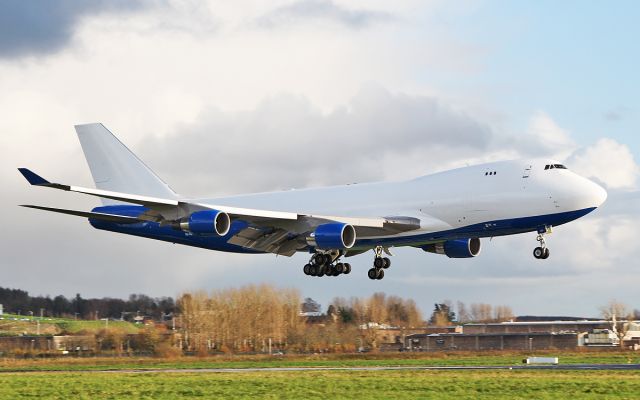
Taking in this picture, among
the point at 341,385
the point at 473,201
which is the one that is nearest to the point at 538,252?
the point at 473,201

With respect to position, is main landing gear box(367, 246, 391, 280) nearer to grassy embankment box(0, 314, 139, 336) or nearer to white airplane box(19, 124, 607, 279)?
white airplane box(19, 124, 607, 279)

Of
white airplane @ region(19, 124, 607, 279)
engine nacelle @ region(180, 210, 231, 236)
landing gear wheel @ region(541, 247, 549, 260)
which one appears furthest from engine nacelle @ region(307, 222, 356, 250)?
landing gear wheel @ region(541, 247, 549, 260)

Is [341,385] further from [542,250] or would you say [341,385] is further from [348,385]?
[542,250]

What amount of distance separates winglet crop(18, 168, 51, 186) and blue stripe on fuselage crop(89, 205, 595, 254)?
34.5ft

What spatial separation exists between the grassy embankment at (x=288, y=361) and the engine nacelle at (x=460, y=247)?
718cm

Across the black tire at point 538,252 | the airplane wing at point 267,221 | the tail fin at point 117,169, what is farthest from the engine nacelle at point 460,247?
the tail fin at point 117,169

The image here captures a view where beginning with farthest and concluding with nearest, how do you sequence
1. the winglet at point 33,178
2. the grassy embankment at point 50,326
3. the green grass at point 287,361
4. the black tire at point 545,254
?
1. the grassy embankment at point 50,326
2. the green grass at point 287,361
3. the black tire at point 545,254
4. the winglet at point 33,178

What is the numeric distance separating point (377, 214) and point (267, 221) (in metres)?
5.99

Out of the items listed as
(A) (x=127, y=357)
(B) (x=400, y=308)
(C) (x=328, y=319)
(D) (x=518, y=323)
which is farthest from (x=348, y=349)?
(D) (x=518, y=323)

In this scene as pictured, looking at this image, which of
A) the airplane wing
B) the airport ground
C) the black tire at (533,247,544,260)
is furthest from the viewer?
the black tire at (533,247,544,260)

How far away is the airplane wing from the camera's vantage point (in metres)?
52.6

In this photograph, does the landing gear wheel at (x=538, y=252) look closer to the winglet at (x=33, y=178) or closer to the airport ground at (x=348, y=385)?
the airport ground at (x=348, y=385)

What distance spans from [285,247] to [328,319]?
28.9 meters

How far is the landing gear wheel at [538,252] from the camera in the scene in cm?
5303
